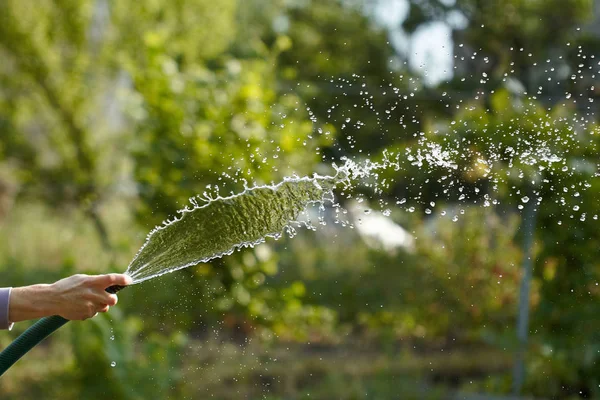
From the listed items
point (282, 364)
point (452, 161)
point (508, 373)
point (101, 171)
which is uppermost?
point (101, 171)

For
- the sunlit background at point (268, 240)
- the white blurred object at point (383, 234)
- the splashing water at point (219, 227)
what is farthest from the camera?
the white blurred object at point (383, 234)

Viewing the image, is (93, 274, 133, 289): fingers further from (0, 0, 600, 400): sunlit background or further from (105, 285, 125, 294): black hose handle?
(0, 0, 600, 400): sunlit background

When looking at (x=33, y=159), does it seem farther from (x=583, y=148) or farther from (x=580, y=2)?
(x=580, y=2)

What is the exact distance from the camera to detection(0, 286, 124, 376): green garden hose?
146cm

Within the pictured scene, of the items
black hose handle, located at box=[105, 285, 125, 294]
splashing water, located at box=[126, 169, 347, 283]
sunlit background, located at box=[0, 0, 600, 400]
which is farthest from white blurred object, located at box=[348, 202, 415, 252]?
black hose handle, located at box=[105, 285, 125, 294]

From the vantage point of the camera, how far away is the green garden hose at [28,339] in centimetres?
146

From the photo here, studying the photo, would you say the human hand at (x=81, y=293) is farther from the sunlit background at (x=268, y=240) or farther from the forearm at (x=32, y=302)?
the sunlit background at (x=268, y=240)

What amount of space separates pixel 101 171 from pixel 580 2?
847 centimetres

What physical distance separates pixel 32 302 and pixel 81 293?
102 mm

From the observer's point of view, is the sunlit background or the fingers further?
the sunlit background

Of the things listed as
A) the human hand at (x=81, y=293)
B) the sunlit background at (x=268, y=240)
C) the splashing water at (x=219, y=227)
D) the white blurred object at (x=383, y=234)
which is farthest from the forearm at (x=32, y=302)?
the white blurred object at (x=383, y=234)

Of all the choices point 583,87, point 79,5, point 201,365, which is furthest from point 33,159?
point 583,87

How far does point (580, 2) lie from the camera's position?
12508mm

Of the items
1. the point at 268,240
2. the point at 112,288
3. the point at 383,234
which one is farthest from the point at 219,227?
the point at 383,234
